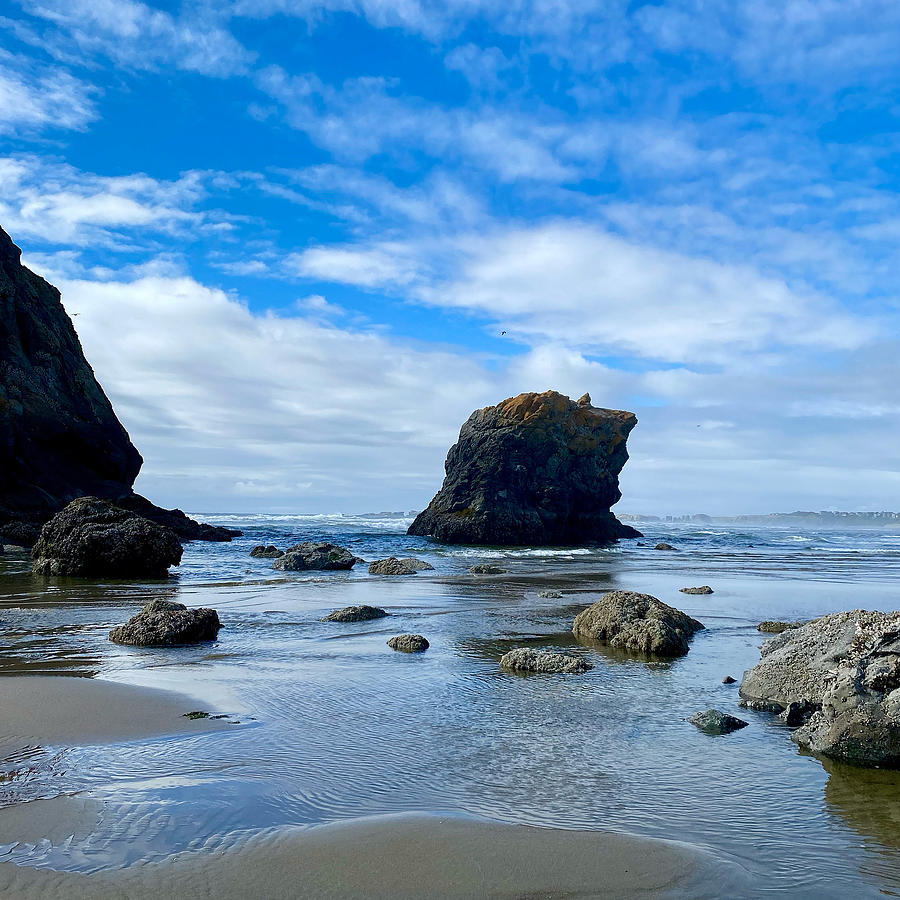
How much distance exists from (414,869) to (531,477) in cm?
4767

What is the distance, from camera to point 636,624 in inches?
383

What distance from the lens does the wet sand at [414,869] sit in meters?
3.09

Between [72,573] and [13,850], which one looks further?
[72,573]

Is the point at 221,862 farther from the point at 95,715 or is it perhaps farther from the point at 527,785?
the point at 95,715

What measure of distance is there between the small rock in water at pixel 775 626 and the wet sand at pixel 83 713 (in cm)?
878

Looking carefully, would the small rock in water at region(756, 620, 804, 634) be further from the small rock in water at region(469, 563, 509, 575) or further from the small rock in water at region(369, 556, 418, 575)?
the small rock in water at region(369, 556, 418, 575)

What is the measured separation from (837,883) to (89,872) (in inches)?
135

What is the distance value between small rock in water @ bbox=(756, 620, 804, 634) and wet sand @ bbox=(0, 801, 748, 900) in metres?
8.51

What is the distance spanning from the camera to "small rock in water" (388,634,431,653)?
9398mm

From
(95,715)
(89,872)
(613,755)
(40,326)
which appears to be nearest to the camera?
(89,872)

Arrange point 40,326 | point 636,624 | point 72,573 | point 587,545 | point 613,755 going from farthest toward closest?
point 587,545 < point 40,326 < point 72,573 < point 636,624 < point 613,755

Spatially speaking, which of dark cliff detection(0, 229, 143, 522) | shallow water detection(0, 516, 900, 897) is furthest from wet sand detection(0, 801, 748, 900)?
dark cliff detection(0, 229, 143, 522)

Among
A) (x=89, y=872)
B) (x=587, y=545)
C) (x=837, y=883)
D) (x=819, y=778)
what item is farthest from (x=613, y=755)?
(x=587, y=545)

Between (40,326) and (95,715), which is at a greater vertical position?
(40,326)
